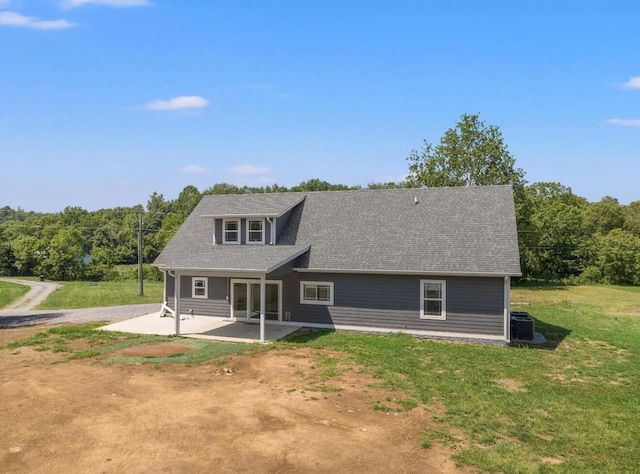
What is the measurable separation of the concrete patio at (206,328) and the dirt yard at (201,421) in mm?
3939

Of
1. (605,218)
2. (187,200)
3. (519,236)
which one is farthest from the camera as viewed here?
(187,200)

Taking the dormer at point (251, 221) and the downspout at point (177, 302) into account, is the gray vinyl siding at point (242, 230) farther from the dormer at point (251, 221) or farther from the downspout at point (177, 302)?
the downspout at point (177, 302)

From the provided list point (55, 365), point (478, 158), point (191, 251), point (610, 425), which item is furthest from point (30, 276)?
point (610, 425)

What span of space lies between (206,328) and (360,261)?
282 inches

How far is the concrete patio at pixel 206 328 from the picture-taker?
701 inches

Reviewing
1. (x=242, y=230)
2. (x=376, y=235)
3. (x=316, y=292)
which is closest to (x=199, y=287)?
(x=242, y=230)

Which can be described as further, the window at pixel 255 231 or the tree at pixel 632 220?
the tree at pixel 632 220

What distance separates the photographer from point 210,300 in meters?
21.4

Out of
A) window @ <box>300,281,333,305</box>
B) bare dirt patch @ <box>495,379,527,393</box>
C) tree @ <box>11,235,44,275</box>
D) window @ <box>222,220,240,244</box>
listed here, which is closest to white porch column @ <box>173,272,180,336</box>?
window @ <box>222,220,240,244</box>

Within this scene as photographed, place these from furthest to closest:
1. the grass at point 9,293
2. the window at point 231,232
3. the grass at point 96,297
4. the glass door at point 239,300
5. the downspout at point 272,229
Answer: the grass at point 9,293 < the grass at point 96,297 < the window at point 231,232 < the downspout at point 272,229 < the glass door at point 239,300

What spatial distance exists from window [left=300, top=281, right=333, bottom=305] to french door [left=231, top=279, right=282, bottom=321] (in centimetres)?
114

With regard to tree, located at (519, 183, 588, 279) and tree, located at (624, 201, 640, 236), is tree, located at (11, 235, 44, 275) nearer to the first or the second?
tree, located at (519, 183, 588, 279)

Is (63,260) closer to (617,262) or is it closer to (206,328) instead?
(206,328)

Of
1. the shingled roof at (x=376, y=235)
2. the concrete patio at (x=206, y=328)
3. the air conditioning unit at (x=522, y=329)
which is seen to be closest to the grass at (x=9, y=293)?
the concrete patio at (x=206, y=328)
